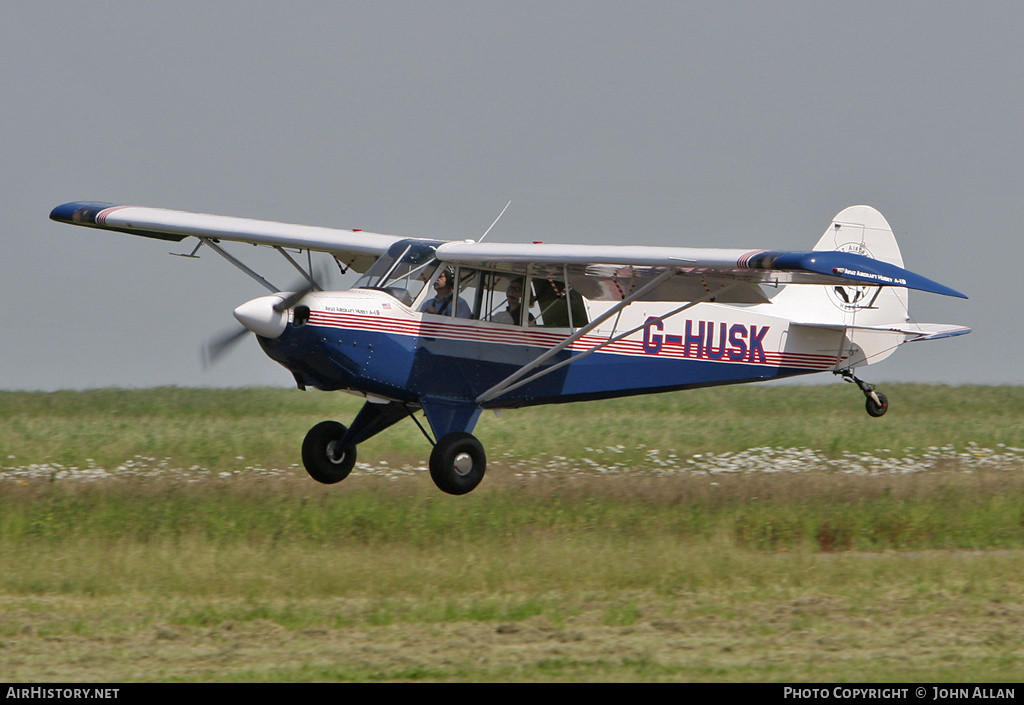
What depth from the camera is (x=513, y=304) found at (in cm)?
1460

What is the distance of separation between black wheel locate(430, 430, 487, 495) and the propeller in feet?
7.69

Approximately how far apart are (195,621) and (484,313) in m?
5.09

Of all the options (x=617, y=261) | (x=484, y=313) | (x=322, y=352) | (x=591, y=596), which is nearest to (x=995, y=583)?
(x=591, y=596)

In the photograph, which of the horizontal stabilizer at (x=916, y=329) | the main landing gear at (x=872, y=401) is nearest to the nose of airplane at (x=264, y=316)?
the horizontal stabilizer at (x=916, y=329)

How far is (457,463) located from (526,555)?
1314 mm

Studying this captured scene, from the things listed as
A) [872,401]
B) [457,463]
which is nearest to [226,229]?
[457,463]

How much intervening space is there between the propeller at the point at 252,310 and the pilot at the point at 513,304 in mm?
2356

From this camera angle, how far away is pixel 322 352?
514 inches

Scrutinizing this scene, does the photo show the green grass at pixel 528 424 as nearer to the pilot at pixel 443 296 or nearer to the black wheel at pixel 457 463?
the black wheel at pixel 457 463

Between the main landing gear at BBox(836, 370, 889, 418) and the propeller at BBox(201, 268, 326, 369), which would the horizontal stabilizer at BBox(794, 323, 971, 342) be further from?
the propeller at BBox(201, 268, 326, 369)

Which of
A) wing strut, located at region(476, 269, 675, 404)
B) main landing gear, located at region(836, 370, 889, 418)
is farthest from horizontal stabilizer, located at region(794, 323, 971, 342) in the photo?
wing strut, located at region(476, 269, 675, 404)

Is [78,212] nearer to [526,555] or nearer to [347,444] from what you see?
[347,444]

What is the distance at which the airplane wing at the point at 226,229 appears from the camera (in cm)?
1581

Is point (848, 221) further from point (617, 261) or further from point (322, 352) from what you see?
point (322, 352)
